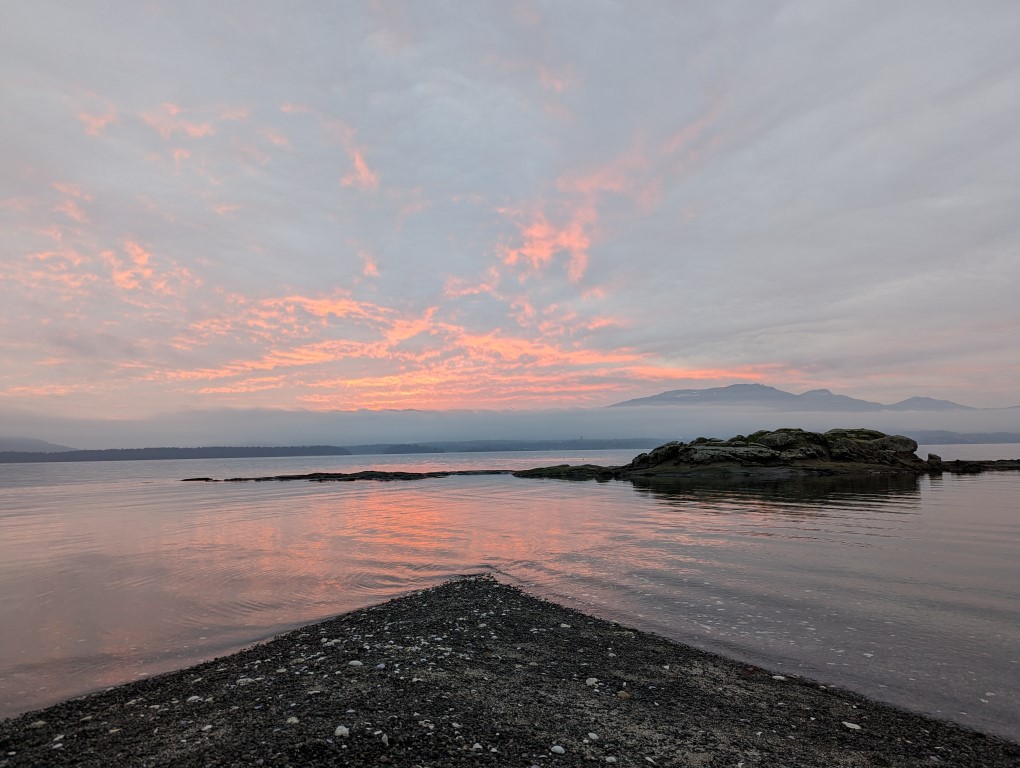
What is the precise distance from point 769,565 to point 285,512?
131ft

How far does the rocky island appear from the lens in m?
65.9

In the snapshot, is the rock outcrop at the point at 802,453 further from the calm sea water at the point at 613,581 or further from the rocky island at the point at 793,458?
the calm sea water at the point at 613,581

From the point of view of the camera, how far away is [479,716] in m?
7.83

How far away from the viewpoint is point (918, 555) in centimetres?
2138

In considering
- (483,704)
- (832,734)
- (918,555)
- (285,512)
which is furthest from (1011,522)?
(285,512)

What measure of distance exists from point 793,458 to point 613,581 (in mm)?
60327

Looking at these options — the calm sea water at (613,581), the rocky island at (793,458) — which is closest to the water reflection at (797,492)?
the calm sea water at (613,581)

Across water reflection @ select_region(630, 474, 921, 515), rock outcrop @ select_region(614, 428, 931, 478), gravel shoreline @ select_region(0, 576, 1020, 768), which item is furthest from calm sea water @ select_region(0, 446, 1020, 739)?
rock outcrop @ select_region(614, 428, 931, 478)

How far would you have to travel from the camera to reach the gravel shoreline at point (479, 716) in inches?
269

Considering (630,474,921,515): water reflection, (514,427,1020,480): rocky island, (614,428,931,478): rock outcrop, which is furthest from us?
(614,428,931,478): rock outcrop

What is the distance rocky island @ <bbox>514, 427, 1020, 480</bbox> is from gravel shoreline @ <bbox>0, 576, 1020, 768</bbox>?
61322 mm

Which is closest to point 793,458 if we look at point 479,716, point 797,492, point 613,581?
point 797,492

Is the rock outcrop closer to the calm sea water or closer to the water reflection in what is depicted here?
the water reflection

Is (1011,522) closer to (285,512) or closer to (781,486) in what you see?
(781,486)
